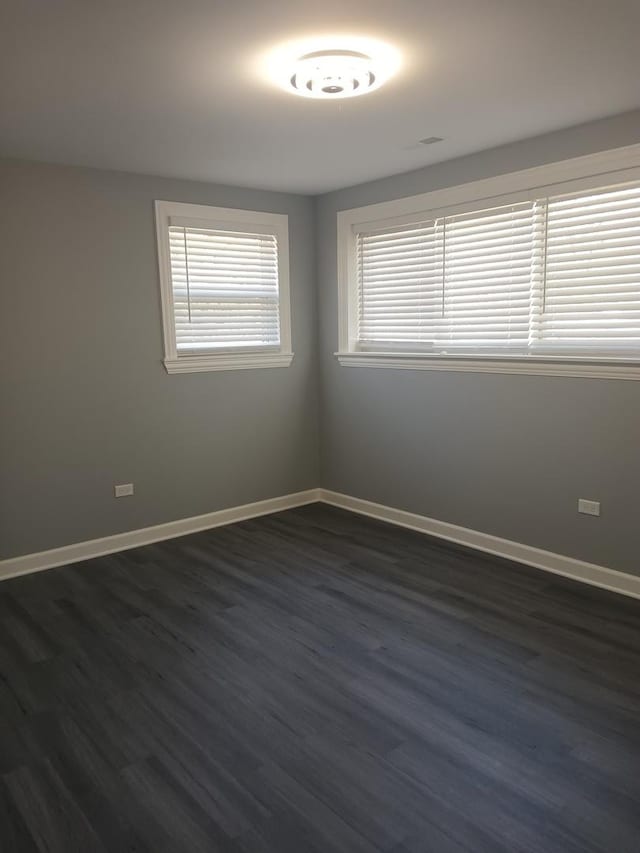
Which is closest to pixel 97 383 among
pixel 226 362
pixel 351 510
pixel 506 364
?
pixel 226 362

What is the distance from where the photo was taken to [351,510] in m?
5.25

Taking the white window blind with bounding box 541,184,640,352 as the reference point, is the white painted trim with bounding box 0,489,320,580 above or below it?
below

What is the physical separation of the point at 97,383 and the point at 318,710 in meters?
2.64

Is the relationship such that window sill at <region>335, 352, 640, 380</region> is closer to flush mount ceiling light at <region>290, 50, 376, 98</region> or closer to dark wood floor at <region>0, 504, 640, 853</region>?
dark wood floor at <region>0, 504, 640, 853</region>

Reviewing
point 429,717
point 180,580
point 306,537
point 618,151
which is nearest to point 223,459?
point 306,537

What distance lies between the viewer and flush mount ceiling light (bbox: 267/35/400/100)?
236cm

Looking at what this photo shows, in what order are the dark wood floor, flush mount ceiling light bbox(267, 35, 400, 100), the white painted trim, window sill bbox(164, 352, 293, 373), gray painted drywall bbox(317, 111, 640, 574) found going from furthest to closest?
1. window sill bbox(164, 352, 293, 373)
2. the white painted trim
3. gray painted drywall bbox(317, 111, 640, 574)
4. flush mount ceiling light bbox(267, 35, 400, 100)
5. the dark wood floor

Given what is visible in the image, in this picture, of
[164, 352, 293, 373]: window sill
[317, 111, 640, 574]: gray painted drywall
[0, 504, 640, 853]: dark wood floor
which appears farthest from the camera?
[164, 352, 293, 373]: window sill

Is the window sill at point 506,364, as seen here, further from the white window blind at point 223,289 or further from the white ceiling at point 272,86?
the white ceiling at point 272,86

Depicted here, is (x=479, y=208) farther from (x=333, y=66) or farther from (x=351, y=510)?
(x=351, y=510)

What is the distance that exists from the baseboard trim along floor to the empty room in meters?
0.02

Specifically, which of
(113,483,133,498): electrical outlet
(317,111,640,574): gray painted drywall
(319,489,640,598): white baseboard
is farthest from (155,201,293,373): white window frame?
(319,489,640,598): white baseboard

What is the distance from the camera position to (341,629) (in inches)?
127

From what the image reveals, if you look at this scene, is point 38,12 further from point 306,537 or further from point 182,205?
point 306,537
